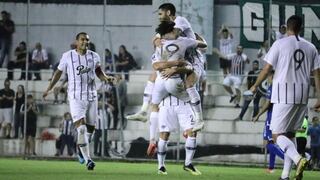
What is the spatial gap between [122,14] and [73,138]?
373 centimetres

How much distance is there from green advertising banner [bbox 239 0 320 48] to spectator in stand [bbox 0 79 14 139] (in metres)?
6.80

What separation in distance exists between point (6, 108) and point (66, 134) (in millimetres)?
1906

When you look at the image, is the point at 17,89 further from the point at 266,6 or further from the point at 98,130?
the point at 266,6

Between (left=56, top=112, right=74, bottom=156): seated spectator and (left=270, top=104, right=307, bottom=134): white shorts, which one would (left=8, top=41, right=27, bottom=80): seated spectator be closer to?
(left=56, top=112, right=74, bottom=156): seated spectator

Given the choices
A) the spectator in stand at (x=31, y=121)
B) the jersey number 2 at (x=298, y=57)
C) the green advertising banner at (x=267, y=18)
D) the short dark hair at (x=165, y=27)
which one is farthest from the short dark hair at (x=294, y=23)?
the spectator in stand at (x=31, y=121)

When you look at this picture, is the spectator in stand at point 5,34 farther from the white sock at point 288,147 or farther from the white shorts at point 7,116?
the white sock at point 288,147

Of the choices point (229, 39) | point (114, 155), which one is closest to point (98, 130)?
point (114, 155)

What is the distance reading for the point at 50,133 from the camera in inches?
1130

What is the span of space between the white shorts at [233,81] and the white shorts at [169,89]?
910 centimetres

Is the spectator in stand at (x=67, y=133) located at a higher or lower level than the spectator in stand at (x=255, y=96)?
lower

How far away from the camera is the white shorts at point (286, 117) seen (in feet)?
48.5

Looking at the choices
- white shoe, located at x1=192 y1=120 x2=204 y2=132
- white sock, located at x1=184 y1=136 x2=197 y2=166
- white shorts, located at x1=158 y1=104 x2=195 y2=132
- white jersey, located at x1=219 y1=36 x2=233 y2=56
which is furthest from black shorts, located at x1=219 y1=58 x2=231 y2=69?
white shoe, located at x1=192 y1=120 x2=204 y2=132

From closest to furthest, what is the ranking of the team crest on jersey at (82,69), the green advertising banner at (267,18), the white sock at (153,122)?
the team crest on jersey at (82,69), the white sock at (153,122), the green advertising banner at (267,18)

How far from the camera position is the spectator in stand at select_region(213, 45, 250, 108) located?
2698 cm
